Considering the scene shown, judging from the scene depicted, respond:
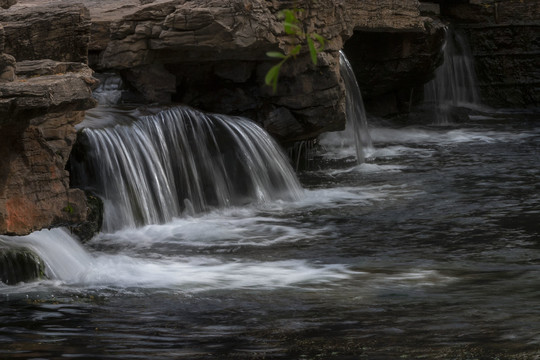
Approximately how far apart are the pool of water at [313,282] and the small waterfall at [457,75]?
6.84 m

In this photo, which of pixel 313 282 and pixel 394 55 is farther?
pixel 394 55

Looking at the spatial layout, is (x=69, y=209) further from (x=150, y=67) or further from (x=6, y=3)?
(x=6, y=3)

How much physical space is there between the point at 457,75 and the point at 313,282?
38.2ft

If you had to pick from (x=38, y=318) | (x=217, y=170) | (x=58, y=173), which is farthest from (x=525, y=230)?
(x=38, y=318)

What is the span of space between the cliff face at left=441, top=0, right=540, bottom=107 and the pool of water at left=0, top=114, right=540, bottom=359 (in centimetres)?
737

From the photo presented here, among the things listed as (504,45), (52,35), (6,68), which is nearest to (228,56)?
(52,35)

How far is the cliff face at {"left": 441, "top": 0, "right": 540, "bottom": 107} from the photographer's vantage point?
56.2ft

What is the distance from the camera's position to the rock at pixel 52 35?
7652mm

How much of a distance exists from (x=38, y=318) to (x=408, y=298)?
204cm

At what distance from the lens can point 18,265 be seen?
626 centimetres

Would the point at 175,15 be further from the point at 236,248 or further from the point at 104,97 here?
the point at 236,248

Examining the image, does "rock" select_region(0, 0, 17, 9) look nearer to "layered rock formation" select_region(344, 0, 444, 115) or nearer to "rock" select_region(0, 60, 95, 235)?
"rock" select_region(0, 60, 95, 235)

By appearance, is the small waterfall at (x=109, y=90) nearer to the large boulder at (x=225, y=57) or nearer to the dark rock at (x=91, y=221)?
the large boulder at (x=225, y=57)

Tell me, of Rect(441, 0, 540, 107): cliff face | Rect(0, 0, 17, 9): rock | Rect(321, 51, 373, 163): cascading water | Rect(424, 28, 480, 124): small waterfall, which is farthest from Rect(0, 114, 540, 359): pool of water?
Rect(441, 0, 540, 107): cliff face
